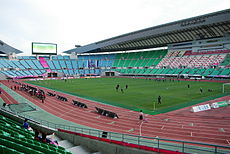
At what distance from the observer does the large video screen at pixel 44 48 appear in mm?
81375

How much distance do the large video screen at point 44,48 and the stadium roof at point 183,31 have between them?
22.3 meters

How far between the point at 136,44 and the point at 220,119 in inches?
2787

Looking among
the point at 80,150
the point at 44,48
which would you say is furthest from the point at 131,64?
the point at 80,150

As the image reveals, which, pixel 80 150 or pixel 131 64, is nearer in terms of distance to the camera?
pixel 80 150

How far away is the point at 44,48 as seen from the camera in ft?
274

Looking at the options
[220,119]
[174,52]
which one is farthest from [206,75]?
[220,119]

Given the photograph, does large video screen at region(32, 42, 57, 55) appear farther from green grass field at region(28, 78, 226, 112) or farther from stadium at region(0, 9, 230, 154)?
green grass field at region(28, 78, 226, 112)

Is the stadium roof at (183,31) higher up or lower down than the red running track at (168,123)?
higher up

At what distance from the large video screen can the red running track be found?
220 ft

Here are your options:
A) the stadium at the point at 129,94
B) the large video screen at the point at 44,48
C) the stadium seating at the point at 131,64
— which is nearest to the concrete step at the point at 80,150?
the stadium at the point at 129,94

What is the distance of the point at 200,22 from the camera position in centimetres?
5338

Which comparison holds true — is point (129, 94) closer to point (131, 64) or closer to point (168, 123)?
point (168, 123)

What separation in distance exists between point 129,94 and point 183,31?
140 ft

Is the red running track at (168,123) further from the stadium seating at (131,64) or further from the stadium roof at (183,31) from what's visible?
the stadium seating at (131,64)
